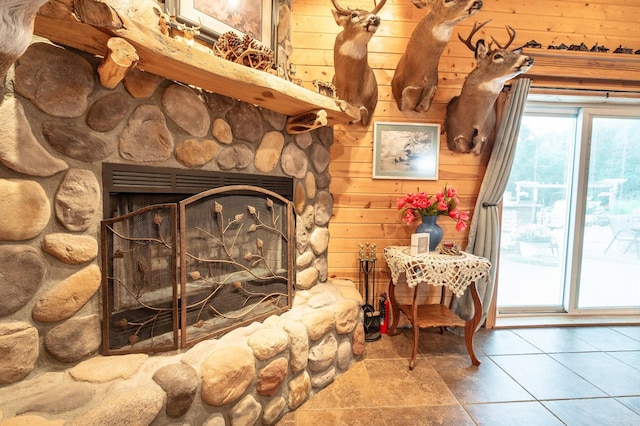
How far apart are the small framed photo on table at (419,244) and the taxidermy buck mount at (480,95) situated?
2.89ft

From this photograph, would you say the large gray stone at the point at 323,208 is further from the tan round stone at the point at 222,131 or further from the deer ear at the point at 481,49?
the deer ear at the point at 481,49

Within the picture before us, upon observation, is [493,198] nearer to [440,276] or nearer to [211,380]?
[440,276]

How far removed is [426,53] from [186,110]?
170cm

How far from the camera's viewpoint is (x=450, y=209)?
2.21 meters

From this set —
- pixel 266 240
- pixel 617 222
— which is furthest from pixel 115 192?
pixel 617 222

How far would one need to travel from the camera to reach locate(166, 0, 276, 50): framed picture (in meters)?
1.50

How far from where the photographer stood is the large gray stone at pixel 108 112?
3.81ft

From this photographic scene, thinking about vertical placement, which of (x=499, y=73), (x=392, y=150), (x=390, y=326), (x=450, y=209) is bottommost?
(x=390, y=326)

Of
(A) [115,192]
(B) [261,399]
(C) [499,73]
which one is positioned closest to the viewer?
(A) [115,192]

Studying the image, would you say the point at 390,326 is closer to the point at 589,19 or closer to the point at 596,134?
the point at 596,134

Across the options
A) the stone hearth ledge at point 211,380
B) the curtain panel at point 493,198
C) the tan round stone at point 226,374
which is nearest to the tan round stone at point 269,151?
the stone hearth ledge at point 211,380

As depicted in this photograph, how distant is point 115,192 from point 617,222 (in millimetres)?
4125

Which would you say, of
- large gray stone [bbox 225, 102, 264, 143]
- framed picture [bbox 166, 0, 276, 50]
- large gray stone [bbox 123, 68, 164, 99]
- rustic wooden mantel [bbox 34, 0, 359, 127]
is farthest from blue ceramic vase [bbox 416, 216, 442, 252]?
large gray stone [bbox 123, 68, 164, 99]

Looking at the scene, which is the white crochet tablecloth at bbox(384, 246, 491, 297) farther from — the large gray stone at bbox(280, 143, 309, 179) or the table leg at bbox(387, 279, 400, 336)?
the large gray stone at bbox(280, 143, 309, 179)
